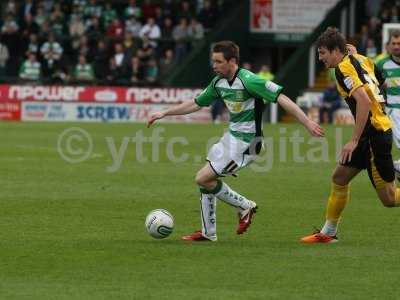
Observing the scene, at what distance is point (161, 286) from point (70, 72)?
30093mm

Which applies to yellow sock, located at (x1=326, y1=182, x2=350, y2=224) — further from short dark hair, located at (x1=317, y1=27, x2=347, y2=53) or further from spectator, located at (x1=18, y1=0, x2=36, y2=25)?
spectator, located at (x1=18, y1=0, x2=36, y2=25)

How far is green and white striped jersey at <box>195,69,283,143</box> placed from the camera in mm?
10852

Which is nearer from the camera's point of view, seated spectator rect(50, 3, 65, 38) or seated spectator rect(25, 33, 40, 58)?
seated spectator rect(25, 33, 40, 58)

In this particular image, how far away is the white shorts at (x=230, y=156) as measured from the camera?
10969 millimetres

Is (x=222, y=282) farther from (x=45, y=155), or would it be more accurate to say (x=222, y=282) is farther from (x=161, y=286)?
(x=45, y=155)

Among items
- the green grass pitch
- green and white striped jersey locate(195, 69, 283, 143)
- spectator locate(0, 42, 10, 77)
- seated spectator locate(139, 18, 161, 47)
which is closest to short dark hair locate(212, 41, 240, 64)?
green and white striped jersey locate(195, 69, 283, 143)

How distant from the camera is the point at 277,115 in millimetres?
36188

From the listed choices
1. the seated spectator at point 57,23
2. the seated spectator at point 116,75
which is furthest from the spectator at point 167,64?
the seated spectator at point 57,23

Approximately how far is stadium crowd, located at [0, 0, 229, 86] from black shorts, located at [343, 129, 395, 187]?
85.7 feet

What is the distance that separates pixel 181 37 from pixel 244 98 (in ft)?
93.8

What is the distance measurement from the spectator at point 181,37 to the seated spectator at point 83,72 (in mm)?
3167

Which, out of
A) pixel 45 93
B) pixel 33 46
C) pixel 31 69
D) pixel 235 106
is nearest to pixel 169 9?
pixel 33 46

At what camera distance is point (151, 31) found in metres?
39.2

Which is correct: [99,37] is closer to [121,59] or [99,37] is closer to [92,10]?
[92,10]
